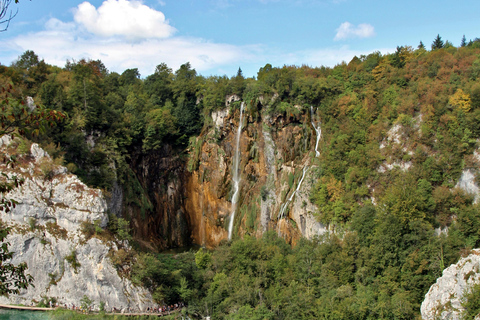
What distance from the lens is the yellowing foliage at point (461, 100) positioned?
27.5 m

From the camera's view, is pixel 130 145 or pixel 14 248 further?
pixel 130 145

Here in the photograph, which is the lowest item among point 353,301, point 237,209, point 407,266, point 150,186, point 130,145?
point 353,301

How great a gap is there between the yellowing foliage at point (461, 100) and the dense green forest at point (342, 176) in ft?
0.30

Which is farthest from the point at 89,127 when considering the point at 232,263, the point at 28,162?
the point at 232,263

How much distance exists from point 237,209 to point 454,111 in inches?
877

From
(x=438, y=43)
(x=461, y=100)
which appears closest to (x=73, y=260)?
(x=461, y=100)

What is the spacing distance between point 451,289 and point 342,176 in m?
12.8

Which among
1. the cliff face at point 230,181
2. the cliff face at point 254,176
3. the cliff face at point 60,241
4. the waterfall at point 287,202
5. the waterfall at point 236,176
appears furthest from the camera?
the waterfall at point 236,176

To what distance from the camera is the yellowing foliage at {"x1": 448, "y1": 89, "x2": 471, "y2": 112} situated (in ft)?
90.3

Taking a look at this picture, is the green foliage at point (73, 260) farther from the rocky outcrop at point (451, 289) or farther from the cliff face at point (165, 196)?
the rocky outcrop at point (451, 289)

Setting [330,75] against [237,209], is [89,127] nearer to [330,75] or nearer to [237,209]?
[237,209]

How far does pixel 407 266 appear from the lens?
953 inches

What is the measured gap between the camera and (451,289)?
2097cm

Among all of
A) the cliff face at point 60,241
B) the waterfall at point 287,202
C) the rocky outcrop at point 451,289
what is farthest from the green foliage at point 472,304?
the cliff face at point 60,241
